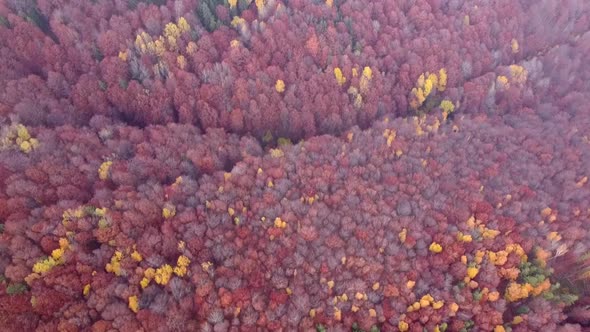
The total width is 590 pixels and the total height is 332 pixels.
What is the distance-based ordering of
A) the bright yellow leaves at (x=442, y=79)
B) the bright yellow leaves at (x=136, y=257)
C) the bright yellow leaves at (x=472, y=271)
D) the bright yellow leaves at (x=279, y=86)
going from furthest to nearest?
the bright yellow leaves at (x=442, y=79), the bright yellow leaves at (x=279, y=86), the bright yellow leaves at (x=472, y=271), the bright yellow leaves at (x=136, y=257)

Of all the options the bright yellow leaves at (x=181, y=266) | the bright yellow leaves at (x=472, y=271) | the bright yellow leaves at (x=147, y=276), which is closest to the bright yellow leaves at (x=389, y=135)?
the bright yellow leaves at (x=472, y=271)

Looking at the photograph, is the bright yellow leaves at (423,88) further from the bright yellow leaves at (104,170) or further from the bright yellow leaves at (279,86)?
the bright yellow leaves at (104,170)

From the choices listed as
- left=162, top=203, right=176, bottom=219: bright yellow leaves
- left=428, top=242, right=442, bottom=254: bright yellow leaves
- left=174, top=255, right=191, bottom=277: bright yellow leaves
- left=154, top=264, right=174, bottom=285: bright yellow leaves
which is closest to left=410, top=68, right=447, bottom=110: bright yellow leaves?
left=428, top=242, right=442, bottom=254: bright yellow leaves

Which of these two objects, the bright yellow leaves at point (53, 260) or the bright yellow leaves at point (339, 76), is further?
the bright yellow leaves at point (339, 76)

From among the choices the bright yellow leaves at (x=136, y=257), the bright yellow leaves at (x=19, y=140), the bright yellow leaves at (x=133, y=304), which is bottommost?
the bright yellow leaves at (x=133, y=304)

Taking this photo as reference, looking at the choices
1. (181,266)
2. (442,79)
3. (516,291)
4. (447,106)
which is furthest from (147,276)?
(442,79)

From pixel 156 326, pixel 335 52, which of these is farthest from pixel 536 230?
pixel 156 326

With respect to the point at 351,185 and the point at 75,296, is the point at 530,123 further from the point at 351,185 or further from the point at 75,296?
the point at 75,296
